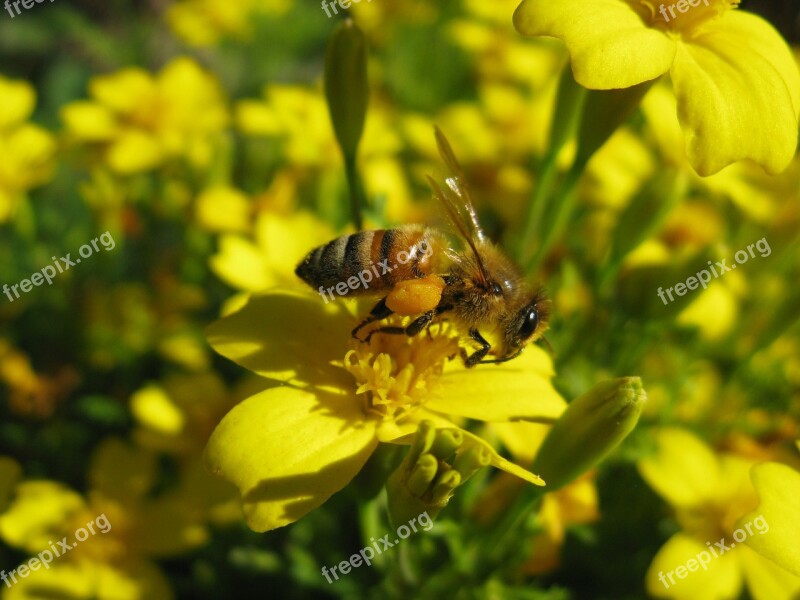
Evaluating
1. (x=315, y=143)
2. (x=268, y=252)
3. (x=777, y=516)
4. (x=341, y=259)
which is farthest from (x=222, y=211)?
(x=777, y=516)

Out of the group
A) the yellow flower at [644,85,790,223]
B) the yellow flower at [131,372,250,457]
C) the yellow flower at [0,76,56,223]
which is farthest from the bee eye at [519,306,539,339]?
the yellow flower at [0,76,56,223]

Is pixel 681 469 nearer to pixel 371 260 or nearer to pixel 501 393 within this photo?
pixel 501 393

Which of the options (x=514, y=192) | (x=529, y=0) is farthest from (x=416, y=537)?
(x=514, y=192)

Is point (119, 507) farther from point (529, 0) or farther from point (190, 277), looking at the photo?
point (529, 0)

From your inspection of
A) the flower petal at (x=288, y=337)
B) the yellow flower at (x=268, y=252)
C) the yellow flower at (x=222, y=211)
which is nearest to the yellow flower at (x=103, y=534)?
the yellow flower at (x=268, y=252)

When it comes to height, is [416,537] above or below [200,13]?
below

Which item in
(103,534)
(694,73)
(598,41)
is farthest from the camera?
(103,534)
